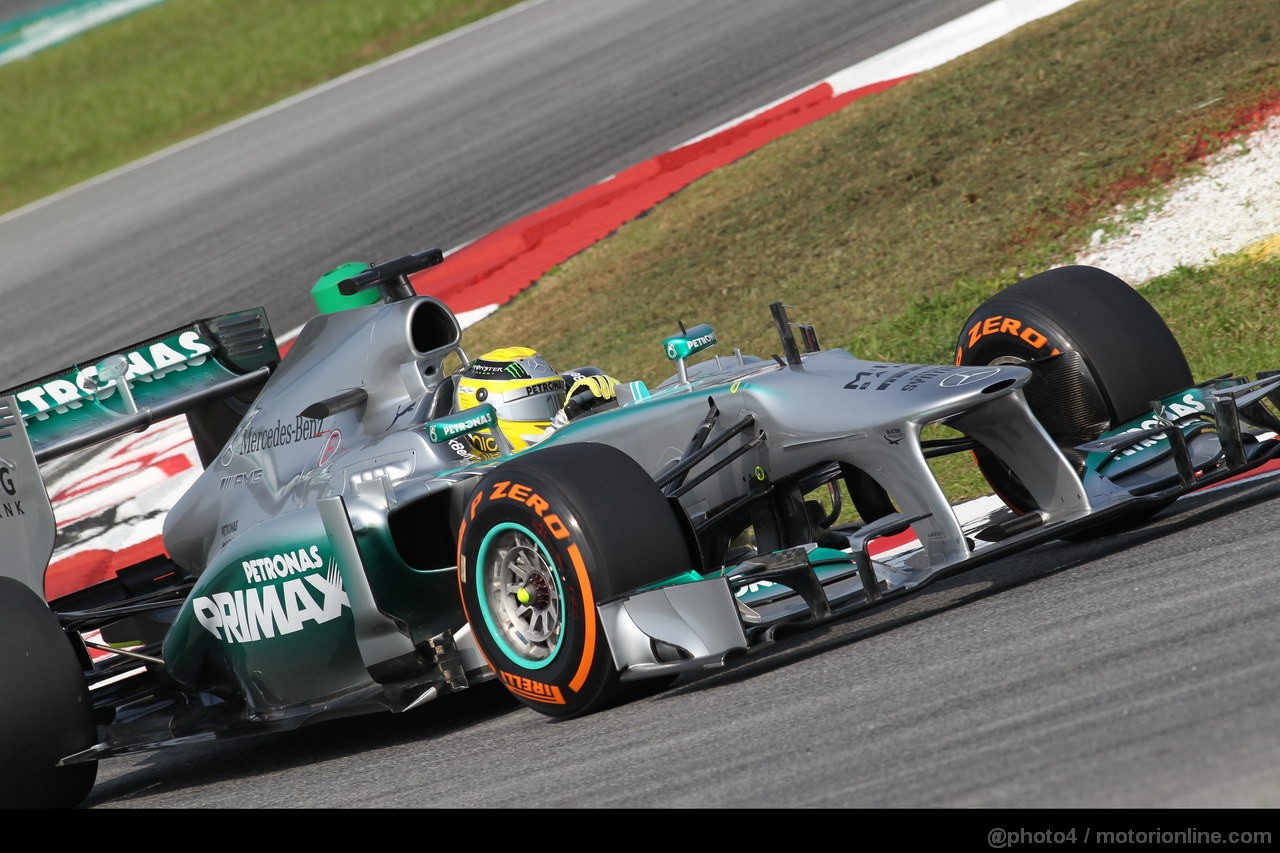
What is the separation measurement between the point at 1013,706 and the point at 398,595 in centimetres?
252

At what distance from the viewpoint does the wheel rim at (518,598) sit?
5.56m

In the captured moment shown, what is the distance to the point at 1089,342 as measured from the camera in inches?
244

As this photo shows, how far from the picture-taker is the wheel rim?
18.2 feet

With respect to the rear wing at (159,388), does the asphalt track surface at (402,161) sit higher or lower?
higher

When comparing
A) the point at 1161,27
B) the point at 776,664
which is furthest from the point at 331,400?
the point at 1161,27

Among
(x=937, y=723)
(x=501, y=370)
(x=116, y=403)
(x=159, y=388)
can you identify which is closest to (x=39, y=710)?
(x=116, y=403)

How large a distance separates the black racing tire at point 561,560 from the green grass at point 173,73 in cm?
1732

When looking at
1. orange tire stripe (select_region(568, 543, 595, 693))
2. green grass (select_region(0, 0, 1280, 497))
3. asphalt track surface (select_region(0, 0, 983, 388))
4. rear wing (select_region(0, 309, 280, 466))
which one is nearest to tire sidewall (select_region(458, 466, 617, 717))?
orange tire stripe (select_region(568, 543, 595, 693))

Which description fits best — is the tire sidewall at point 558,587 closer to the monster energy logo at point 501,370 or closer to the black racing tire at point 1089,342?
the monster energy logo at point 501,370

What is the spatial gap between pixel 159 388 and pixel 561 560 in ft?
10.2

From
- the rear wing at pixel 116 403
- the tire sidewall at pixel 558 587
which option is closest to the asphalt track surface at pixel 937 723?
the tire sidewall at pixel 558 587

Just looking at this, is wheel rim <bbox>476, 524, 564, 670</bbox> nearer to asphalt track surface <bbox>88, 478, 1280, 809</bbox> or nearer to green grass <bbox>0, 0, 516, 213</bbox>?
asphalt track surface <bbox>88, 478, 1280, 809</bbox>

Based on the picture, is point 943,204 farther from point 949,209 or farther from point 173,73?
point 173,73

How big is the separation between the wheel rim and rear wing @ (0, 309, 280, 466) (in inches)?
99.7
